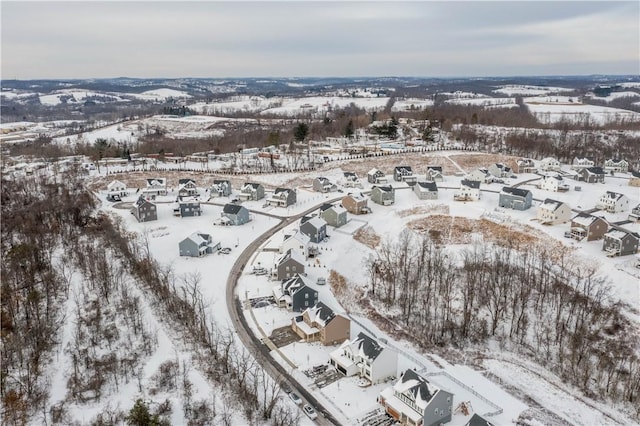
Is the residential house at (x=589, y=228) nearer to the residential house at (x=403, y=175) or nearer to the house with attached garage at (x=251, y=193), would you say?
the residential house at (x=403, y=175)

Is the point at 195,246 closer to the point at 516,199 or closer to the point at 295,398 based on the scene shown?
the point at 295,398

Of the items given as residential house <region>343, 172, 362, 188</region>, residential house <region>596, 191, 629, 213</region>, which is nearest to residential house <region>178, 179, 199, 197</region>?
residential house <region>343, 172, 362, 188</region>

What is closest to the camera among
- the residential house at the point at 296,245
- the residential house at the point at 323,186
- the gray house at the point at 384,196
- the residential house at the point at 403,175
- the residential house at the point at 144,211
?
the residential house at the point at 296,245

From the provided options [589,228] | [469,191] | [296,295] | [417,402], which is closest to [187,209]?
[296,295]

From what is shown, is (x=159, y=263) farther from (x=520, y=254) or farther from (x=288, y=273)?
(x=520, y=254)

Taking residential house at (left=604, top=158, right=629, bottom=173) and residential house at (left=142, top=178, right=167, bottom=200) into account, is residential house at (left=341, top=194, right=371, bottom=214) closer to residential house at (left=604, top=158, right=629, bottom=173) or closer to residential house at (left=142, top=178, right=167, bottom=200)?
residential house at (left=142, top=178, right=167, bottom=200)

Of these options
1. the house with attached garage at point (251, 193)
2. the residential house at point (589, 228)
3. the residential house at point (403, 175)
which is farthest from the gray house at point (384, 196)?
Result: the residential house at point (589, 228)
